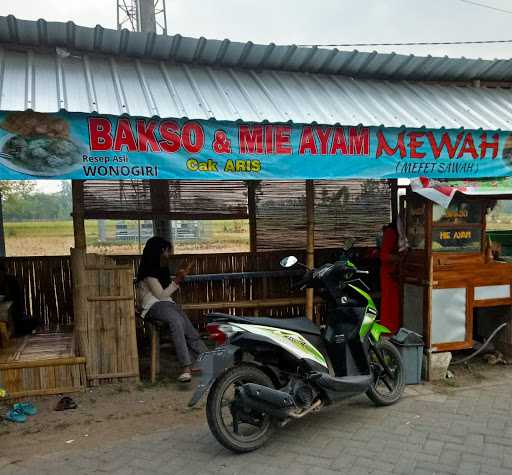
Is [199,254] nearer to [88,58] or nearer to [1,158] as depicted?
[88,58]

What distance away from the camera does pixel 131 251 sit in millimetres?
6367

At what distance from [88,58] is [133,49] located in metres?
0.48

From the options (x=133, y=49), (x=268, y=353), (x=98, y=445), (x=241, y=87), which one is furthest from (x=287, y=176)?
(x=98, y=445)

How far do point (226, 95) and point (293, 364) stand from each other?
2.77 m

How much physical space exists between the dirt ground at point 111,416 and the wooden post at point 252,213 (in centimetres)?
239

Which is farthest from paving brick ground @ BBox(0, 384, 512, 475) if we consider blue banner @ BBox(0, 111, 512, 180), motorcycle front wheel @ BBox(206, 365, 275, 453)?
blue banner @ BBox(0, 111, 512, 180)

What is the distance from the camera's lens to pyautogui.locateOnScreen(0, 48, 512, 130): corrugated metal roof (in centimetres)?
409

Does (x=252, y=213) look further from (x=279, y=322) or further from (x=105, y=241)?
(x=279, y=322)

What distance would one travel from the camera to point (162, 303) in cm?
496

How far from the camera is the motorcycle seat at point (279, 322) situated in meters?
3.38

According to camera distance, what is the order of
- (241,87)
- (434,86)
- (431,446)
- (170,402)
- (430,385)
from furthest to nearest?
(434,86) → (241,87) → (430,385) → (170,402) → (431,446)

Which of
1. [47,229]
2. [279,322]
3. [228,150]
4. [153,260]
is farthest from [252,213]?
[47,229]

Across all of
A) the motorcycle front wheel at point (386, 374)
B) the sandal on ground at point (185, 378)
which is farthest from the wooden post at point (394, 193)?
the sandal on ground at point (185, 378)

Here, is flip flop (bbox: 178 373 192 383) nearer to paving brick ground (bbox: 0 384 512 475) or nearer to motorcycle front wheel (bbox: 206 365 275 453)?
paving brick ground (bbox: 0 384 512 475)
